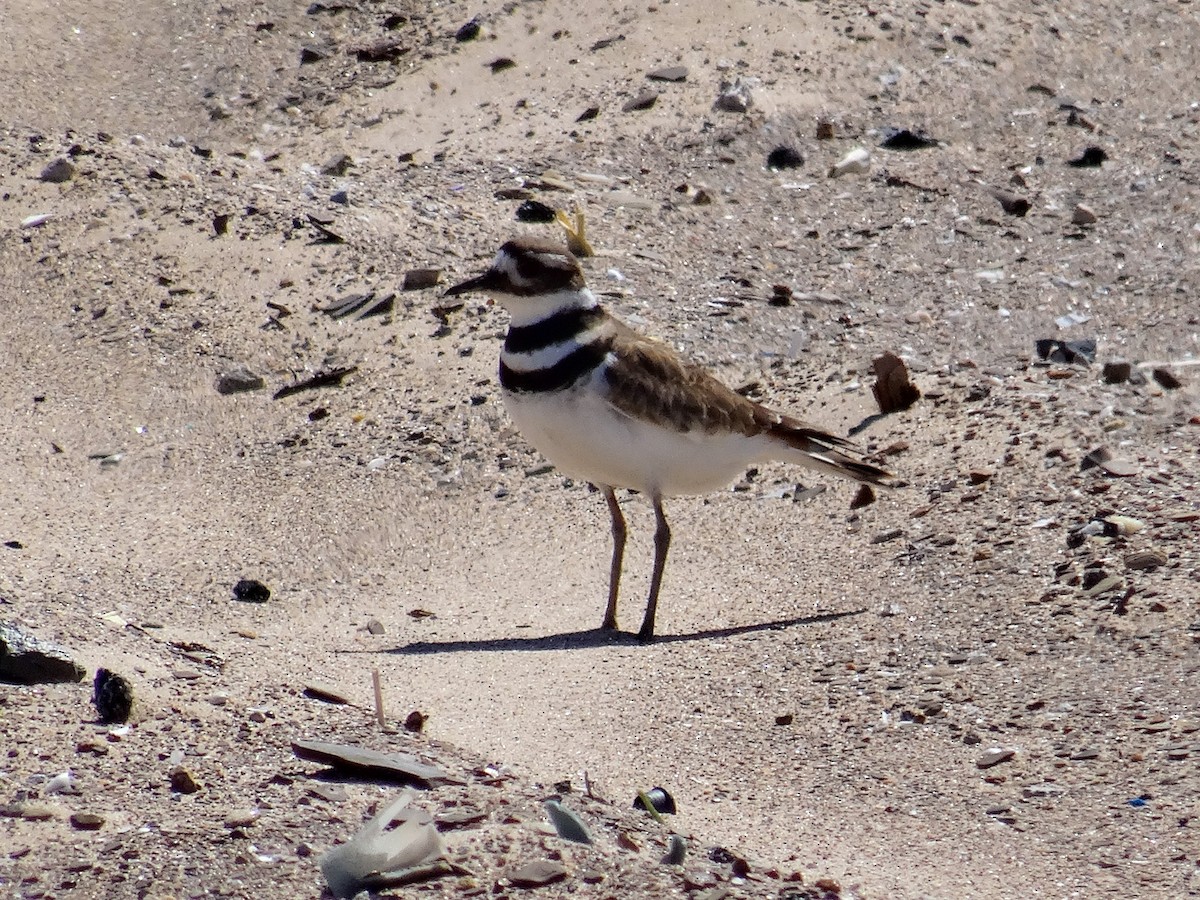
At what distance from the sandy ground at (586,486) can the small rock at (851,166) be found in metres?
0.18

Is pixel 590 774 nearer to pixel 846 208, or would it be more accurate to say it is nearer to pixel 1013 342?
pixel 1013 342

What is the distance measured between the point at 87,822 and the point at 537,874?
0.99m

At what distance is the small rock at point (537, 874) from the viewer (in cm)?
360

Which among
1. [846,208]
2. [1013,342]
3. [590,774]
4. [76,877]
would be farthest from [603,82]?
[76,877]

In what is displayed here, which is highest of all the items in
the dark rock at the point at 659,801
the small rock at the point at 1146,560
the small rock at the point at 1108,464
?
the dark rock at the point at 659,801

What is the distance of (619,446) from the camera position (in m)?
6.02

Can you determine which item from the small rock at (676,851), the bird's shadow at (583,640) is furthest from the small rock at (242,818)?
the bird's shadow at (583,640)

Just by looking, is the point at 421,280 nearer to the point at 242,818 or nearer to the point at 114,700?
the point at 114,700

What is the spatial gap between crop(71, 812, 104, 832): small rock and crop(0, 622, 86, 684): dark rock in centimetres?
88

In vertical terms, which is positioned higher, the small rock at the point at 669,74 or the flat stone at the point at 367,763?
the flat stone at the point at 367,763

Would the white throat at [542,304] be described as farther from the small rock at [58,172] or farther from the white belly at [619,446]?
the small rock at [58,172]

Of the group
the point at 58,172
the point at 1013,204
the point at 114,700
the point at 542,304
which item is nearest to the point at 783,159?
the point at 1013,204

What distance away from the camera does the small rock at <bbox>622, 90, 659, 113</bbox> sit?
10320 millimetres

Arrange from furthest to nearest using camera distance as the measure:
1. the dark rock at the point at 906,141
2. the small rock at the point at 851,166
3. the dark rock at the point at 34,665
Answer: the dark rock at the point at 906,141, the small rock at the point at 851,166, the dark rock at the point at 34,665
